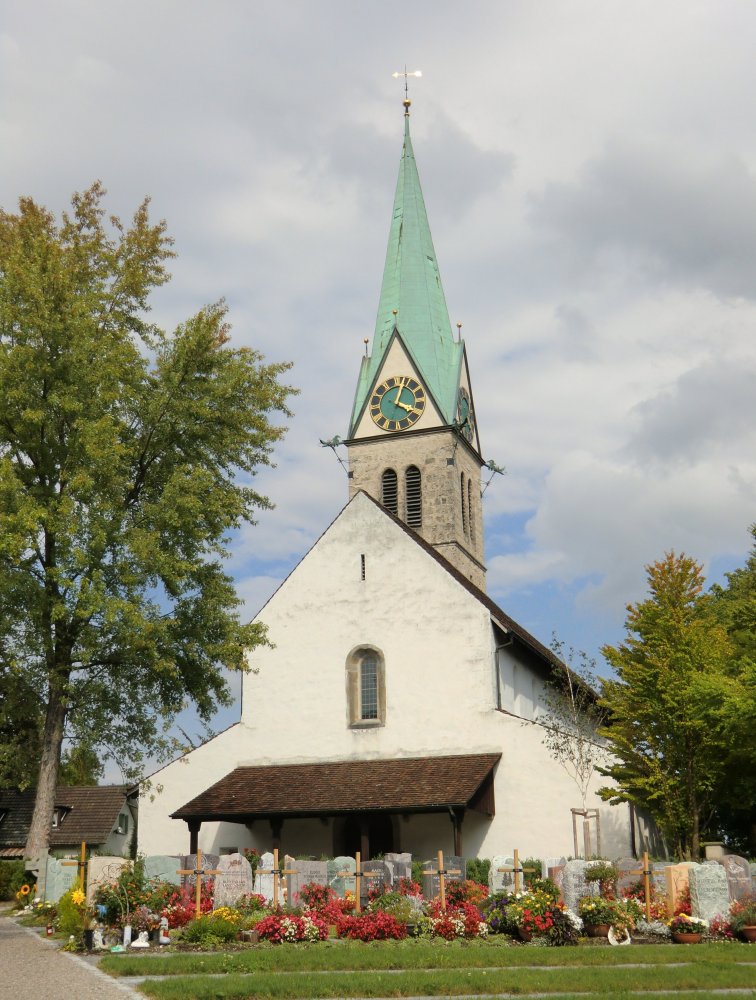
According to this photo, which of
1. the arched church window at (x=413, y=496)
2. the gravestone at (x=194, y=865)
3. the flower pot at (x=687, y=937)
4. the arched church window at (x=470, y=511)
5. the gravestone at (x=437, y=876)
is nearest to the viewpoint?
the flower pot at (x=687, y=937)

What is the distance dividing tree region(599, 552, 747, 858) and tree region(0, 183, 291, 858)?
9.82m

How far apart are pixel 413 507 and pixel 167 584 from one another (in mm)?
27529

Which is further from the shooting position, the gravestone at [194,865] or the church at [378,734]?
the church at [378,734]

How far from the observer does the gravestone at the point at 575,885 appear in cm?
1862

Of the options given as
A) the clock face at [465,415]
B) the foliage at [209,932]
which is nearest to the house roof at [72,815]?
the clock face at [465,415]

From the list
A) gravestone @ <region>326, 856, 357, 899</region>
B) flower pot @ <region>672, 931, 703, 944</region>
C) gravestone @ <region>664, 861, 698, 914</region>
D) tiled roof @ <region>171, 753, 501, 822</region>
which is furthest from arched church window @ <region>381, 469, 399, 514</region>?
flower pot @ <region>672, 931, 703, 944</region>

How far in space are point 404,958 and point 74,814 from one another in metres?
37.0

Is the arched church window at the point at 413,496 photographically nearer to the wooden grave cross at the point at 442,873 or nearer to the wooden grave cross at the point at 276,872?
Result: the wooden grave cross at the point at 276,872

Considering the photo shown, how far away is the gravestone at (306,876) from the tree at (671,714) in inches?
354

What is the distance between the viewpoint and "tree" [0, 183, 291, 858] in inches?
862

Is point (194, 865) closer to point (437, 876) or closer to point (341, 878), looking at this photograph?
point (341, 878)

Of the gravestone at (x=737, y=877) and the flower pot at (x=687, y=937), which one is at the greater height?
the gravestone at (x=737, y=877)

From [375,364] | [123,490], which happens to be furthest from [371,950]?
[375,364]

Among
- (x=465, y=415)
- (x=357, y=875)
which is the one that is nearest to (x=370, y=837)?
(x=357, y=875)
